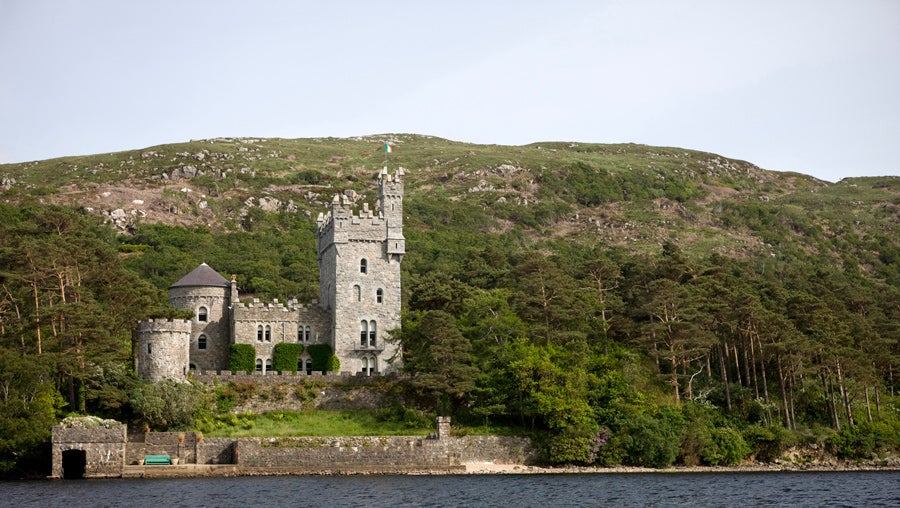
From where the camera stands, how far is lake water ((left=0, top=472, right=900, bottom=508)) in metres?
43.6

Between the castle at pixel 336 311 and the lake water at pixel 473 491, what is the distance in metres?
14.3

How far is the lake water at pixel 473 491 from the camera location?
43.6 meters

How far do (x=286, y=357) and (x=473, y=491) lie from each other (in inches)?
885

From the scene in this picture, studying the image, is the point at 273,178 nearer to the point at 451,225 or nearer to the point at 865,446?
the point at 451,225

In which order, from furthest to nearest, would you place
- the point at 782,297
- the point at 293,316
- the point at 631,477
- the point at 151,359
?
the point at 782,297
the point at 293,316
the point at 151,359
the point at 631,477

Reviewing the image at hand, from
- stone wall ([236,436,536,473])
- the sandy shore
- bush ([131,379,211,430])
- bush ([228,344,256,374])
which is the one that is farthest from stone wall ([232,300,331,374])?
the sandy shore

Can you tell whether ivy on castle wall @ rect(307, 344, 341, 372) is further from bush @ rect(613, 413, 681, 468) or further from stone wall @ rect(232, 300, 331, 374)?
bush @ rect(613, 413, 681, 468)

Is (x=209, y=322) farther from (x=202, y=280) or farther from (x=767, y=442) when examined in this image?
(x=767, y=442)

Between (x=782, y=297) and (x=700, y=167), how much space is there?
127 metres

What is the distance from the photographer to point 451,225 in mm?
140000

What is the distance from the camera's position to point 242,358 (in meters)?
66.5

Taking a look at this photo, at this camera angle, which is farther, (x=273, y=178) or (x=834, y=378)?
(x=273, y=178)

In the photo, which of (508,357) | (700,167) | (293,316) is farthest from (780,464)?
(700,167)

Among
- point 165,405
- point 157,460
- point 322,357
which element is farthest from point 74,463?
point 322,357
